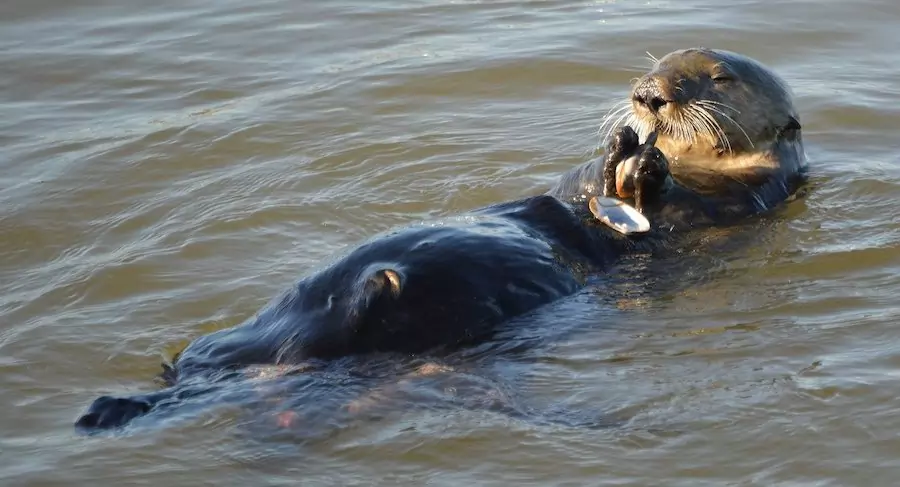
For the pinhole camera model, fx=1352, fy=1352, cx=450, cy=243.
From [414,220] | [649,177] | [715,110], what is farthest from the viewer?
[414,220]

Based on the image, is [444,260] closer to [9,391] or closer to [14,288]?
[9,391]

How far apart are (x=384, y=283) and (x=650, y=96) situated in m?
2.26

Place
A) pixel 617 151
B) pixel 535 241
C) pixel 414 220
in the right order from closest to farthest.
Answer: pixel 535 241 → pixel 617 151 → pixel 414 220

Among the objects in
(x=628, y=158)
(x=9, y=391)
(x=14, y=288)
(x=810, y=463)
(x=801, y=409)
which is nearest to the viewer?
(x=810, y=463)

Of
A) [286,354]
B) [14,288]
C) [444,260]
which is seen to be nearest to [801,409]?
[444,260]

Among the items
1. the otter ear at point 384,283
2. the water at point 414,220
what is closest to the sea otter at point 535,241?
the otter ear at point 384,283

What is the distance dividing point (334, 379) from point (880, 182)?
3624mm

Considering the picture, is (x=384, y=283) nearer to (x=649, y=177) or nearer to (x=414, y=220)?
(x=649, y=177)

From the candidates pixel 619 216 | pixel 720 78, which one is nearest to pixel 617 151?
pixel 619 216

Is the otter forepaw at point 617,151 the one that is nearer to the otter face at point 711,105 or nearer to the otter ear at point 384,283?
the otter face at point 711,105

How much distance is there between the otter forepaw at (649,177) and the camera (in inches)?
231

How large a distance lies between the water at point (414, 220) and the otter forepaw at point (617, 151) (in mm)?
555

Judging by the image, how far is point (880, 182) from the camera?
22.9 feet

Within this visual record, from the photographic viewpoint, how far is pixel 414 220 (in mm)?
6965
